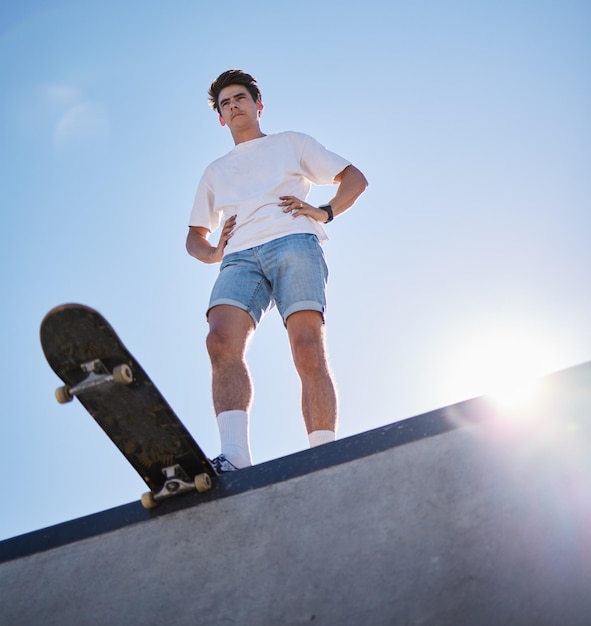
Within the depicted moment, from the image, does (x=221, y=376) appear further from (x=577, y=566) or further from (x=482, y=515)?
(x=577, y=566)

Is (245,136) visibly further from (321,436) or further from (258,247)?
(321,436)

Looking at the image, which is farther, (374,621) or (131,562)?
(131,562)

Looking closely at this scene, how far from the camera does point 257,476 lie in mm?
2623

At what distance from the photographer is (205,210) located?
466 centimetres

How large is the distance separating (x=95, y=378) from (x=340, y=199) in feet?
7.22

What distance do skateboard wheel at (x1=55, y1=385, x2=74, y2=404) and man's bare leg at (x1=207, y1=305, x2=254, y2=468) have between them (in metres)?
0.80

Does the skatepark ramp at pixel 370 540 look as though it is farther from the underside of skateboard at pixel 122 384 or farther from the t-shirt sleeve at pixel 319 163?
the t-shirt sleeve at pixel 319 163

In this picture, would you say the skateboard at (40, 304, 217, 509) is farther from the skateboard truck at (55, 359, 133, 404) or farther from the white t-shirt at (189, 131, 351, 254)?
the white t-shirt at (189, 131, 351, 254)

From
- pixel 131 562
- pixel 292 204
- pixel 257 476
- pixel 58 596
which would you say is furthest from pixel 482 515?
pixel 292 204

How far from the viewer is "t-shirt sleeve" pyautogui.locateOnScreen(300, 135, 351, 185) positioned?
4613 millimetres

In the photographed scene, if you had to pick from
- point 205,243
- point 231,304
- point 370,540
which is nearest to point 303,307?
point 231,304

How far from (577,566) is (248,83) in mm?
3598

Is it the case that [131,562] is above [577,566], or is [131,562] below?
above

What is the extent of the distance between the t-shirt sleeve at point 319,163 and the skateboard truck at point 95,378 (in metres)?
2.23
